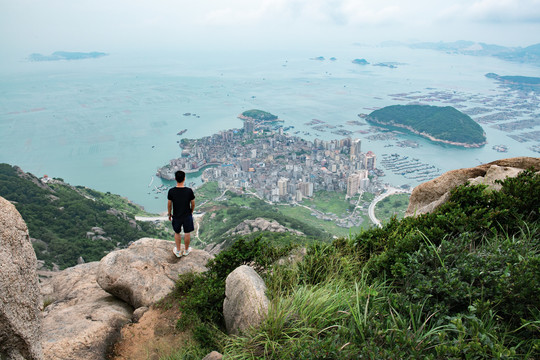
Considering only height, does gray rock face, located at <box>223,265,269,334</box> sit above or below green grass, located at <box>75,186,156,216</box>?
above

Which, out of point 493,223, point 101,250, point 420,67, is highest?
point 420,67

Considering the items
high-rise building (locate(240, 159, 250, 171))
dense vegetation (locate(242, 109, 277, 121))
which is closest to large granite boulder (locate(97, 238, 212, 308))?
high-rise building (locate(240, 159, 250, 171))

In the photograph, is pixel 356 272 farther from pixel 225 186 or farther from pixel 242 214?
pixel 225 186

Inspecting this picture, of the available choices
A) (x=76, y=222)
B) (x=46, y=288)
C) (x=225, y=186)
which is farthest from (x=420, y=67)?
(x=46, y=288)

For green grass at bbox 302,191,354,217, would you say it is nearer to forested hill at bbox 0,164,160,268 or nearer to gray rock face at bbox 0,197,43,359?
forested hill at bbox 0,164,160,268

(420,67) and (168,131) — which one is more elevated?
(420,67)

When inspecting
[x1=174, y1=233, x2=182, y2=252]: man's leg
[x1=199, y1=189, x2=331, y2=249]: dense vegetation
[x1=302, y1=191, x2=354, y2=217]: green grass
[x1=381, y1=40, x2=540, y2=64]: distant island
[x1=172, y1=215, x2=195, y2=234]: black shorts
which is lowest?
[x1=302, y1=191, x2=354, y2=217]: green grass

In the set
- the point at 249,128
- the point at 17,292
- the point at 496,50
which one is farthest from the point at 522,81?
the point at 17,292

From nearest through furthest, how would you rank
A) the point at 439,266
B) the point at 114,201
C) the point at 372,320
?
the point at 372,320, the point at 439,266, the point at 114,201
